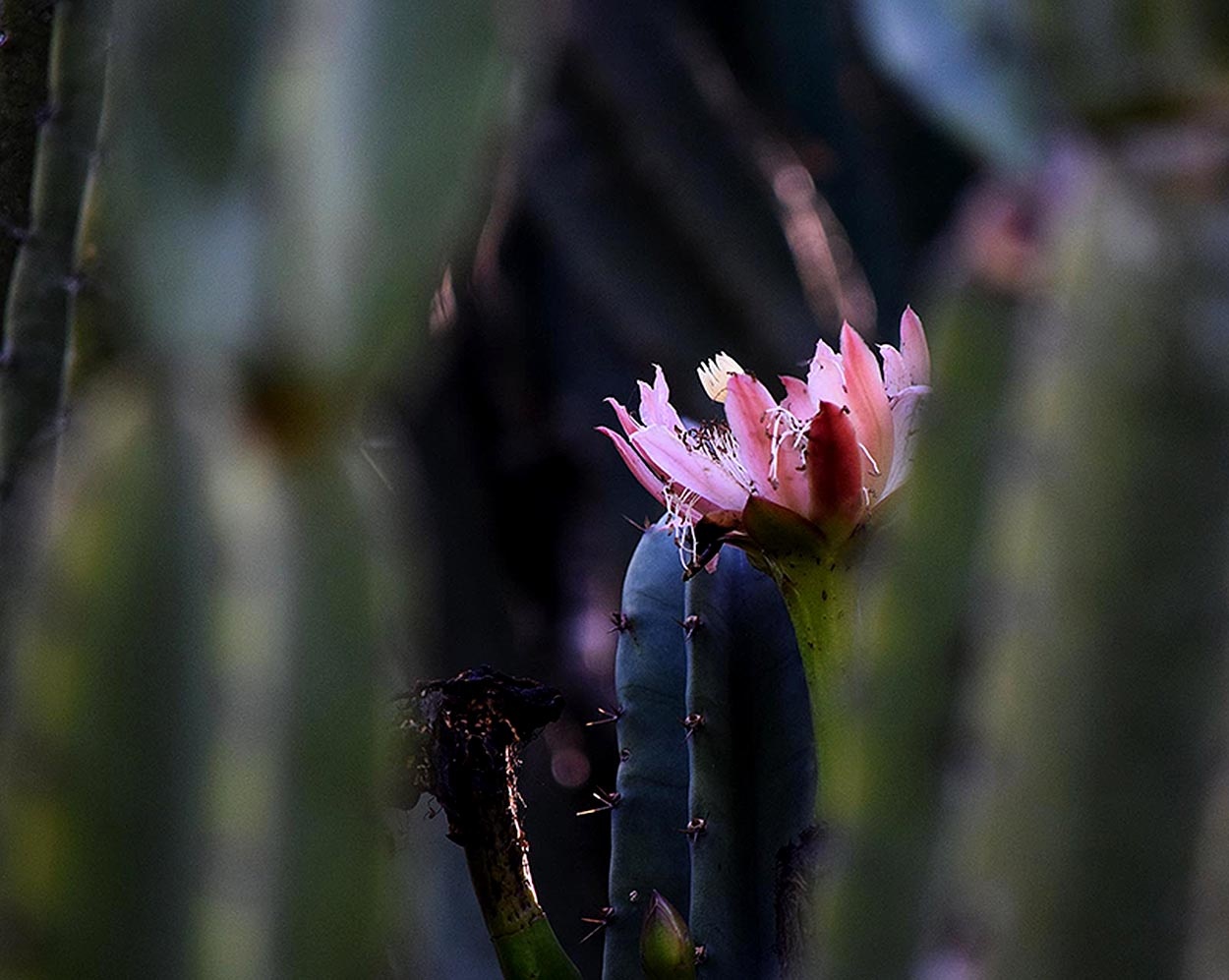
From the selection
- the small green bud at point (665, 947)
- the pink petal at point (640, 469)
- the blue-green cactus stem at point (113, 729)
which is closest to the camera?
the blue-green cactus stem at point (113, 729)

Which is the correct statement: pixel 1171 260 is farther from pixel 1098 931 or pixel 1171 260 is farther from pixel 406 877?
pixel 406 877

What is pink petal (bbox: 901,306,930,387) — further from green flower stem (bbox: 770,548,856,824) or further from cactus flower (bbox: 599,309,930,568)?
green flower stem (bbox: 770,548,856,824)

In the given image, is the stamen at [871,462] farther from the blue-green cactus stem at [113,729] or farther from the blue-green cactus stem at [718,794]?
the blue-green cactus stem at [113,729]

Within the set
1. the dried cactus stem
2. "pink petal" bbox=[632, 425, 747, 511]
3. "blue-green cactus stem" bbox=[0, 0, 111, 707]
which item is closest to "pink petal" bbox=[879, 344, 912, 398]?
"pink petal" bbox=[632, 425, 747, 511]

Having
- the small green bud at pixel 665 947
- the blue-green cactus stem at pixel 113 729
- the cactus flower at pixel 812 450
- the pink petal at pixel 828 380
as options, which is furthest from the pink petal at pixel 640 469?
the blue-green cactus stem at pixel 113 729

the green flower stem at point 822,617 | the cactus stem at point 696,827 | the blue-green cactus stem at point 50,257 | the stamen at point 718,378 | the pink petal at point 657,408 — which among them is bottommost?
the cactus stem at point 696,827

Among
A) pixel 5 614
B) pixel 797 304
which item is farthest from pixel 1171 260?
pixel 797 304
